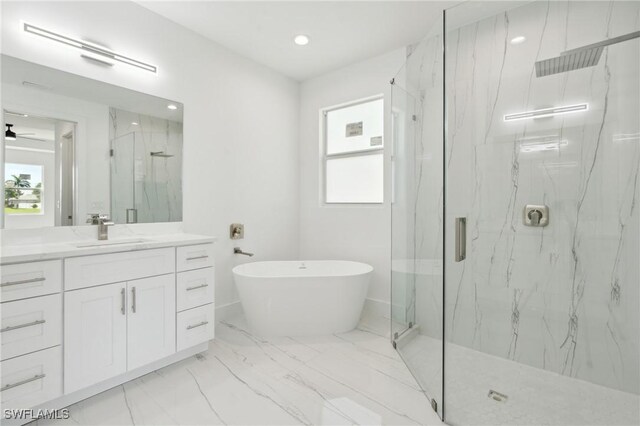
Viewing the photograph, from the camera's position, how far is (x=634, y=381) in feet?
5.53

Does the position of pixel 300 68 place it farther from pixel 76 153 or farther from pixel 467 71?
pixel 76 153

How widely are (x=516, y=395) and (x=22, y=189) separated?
10.1 ft

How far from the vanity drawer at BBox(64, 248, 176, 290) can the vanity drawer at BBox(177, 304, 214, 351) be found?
342mm

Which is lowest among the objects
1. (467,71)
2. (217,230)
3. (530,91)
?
(217,230)

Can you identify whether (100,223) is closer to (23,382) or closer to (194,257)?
(194,257)

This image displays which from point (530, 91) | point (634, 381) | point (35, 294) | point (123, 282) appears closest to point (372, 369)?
point (634, 381)

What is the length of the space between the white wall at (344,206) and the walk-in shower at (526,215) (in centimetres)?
68

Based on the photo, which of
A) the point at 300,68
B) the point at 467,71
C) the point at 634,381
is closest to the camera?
the point at 634,381

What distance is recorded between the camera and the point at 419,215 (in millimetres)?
2268

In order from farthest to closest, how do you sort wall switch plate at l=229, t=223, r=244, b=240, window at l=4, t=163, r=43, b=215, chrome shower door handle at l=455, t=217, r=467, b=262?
wall switch plate at l=229, t=223, r=244, b=240, window at l=4, t=163, r=43, b=215, chrome shower door handle at l=455, t=217, r=467, b=262

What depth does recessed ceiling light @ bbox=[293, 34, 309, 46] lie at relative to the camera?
2688 mm

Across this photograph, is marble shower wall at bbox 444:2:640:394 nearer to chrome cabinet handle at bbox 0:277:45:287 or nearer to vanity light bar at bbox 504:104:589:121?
vanity light bar at bbox 504:104:589:121

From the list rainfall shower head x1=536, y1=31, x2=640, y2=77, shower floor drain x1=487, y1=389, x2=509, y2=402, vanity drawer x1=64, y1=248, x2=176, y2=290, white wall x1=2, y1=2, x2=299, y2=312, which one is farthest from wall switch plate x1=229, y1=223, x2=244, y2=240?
rainfall shower head x1=536, y1=31, x2=640, y2=77

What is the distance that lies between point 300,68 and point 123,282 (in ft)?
8.74
